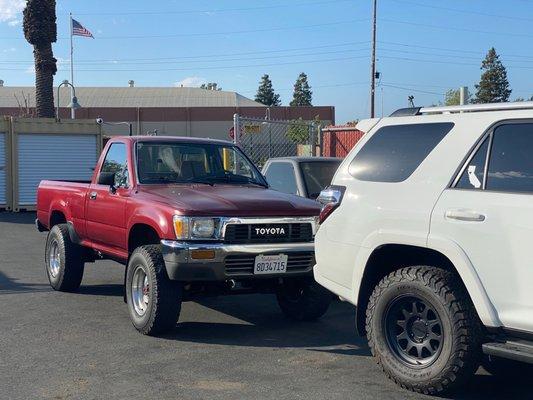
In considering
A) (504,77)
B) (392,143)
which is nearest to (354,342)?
(392,143)

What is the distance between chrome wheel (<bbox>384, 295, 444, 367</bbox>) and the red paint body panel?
70.9 inches

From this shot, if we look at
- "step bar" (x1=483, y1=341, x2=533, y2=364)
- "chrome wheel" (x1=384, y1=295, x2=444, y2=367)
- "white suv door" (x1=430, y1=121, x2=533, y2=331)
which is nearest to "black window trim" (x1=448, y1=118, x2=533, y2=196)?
"white suv door" (x1=430, y1=121, x2=533, y2=331)

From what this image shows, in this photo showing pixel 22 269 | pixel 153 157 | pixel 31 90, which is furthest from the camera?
pixel 31 90

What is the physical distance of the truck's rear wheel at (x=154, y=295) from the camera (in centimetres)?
632

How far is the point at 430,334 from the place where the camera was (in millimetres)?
4883

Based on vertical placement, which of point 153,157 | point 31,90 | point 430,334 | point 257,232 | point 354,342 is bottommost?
point 354,342

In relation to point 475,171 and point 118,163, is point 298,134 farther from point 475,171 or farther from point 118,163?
point 475,171

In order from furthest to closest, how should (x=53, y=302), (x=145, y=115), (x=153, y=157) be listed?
(x=145, y=115), (x=53, y=302), (x=153, y=157)

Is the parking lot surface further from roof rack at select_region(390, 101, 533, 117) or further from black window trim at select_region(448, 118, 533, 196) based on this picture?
roof rack at select_region(390, 101, 533, 117)

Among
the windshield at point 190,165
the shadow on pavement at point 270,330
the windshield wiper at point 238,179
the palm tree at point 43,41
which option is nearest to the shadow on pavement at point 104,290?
the shadow on pavement at point 270,330

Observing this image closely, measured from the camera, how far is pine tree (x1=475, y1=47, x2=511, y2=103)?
55.4 meters

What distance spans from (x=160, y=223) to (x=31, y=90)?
66.9 metres

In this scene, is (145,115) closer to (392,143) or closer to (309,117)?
(309,117)

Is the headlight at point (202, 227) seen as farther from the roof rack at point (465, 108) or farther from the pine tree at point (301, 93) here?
the pine tree at point (301, 93)
